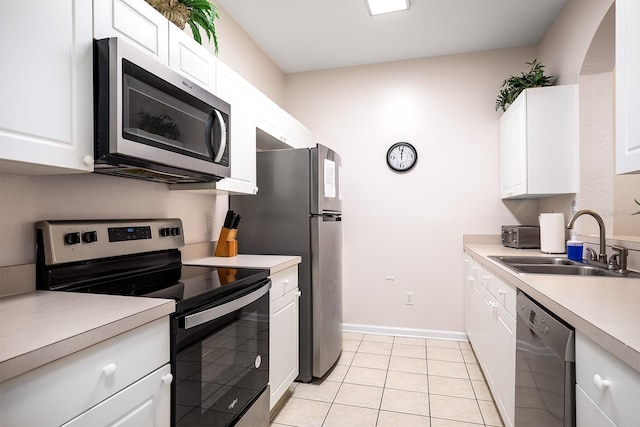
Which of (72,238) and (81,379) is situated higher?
(72,238)

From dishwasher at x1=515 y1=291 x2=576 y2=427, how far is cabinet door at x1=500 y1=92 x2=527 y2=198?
1459 mm

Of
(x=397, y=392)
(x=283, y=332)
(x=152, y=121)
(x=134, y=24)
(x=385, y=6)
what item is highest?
(x=385, y=6)

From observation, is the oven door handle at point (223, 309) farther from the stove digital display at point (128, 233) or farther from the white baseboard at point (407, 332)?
the white baseboard at point (407, 332)

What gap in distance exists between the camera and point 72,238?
1397 millimetres

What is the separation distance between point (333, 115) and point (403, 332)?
233 centimetres

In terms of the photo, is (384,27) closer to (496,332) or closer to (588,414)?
(496,332)

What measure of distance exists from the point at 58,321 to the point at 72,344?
159 millimetres

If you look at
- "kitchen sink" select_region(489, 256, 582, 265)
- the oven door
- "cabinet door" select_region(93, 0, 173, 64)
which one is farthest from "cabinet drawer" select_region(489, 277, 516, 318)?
"cabinet door" select_region(93, 0, 173, 64)

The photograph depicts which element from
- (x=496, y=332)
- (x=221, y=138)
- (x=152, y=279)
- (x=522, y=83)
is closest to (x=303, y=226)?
(x=221, y=138)

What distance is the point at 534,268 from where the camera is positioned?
2.04 meters

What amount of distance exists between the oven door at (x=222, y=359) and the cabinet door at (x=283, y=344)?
0.12m

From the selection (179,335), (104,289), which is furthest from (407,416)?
(104,289)

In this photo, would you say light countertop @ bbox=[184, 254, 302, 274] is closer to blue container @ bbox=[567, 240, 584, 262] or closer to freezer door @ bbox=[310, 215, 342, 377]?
freezer door @ bbox=[310, 215, 342, 377]

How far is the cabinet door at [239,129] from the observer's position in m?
2.03
